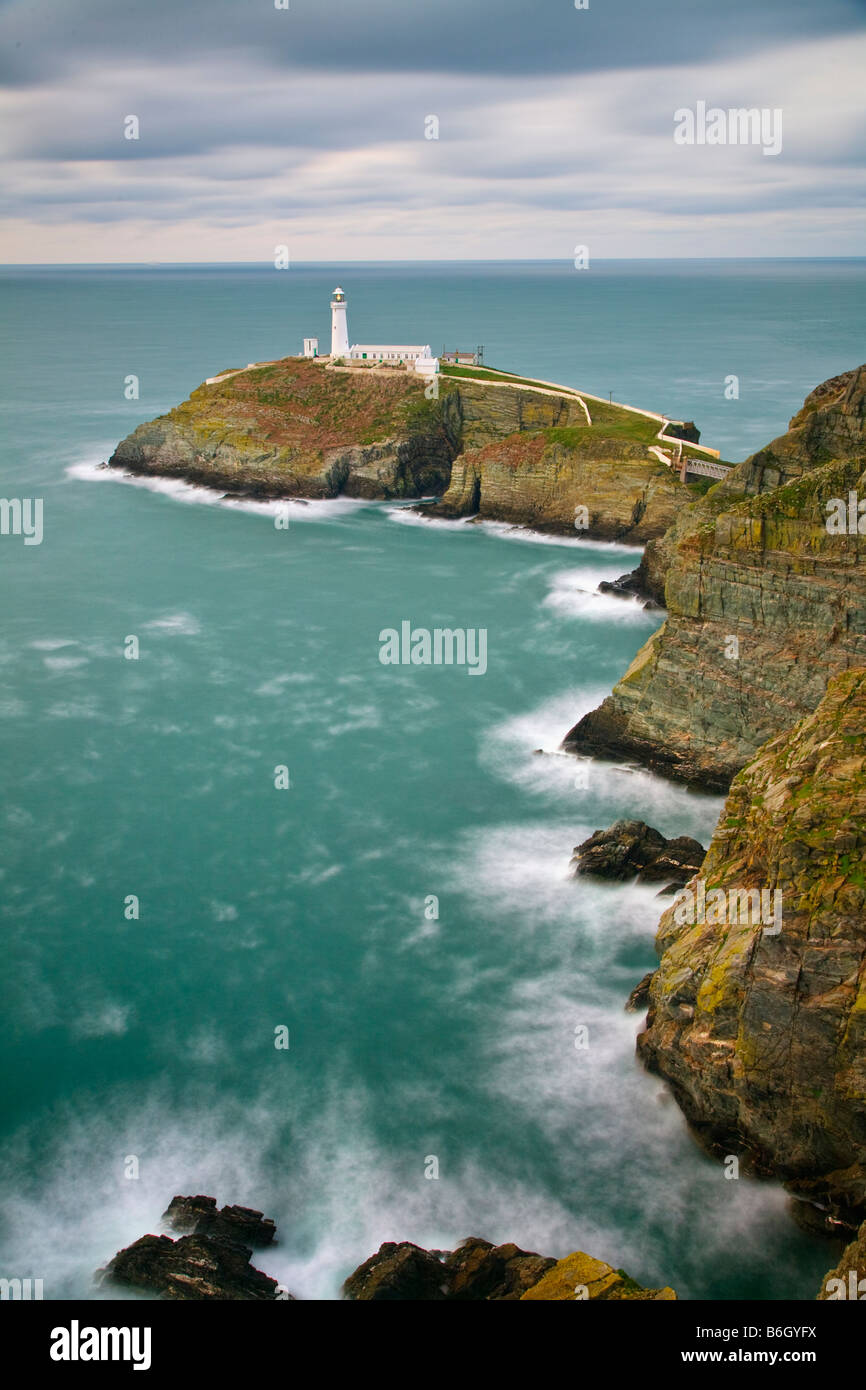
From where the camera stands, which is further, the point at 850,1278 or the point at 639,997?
the point at 639,997

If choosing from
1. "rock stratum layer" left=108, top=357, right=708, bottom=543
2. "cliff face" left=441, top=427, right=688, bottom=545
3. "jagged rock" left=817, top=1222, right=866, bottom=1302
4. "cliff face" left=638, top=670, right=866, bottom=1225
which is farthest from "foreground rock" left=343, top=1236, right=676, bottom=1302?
"rock stratum layer" left=108, top=357, right=708, bottom=543

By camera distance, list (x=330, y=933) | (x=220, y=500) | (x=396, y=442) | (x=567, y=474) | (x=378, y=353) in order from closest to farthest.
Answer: (x=330, y=933), (x=567, y=474), (x=220, y=500), (x=396, y=442), (x=378, y=353)

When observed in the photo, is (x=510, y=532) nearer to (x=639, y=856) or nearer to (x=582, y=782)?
(x=582, y=782)

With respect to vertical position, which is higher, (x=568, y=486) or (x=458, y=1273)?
(x=568, y=486)

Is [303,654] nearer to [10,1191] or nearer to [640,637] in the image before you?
[640,637]

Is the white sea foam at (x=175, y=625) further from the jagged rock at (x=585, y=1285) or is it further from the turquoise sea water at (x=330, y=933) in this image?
the jagged rock at (x=585, y=1285)

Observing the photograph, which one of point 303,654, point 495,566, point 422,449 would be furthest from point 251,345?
point 303,654

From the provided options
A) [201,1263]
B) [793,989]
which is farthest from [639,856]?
[201,1263]
